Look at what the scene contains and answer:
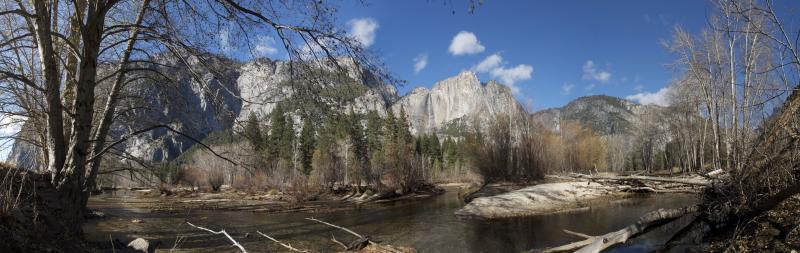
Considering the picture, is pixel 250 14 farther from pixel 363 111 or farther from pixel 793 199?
pixel 793 199

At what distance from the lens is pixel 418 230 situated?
47.6 feet

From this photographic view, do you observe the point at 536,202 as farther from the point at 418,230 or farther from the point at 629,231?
the point at 629,231

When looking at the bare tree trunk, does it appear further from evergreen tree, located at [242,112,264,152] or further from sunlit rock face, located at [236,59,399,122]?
evergreen tree, located at [242,112,264,152]

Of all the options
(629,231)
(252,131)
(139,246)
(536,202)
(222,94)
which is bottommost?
(139,246)

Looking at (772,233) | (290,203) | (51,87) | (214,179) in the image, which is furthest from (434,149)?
(51,87)

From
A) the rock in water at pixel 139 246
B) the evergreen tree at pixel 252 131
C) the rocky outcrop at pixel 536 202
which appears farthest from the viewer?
the rocky outcrop at pixel 536 202

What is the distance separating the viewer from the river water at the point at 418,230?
1120cm

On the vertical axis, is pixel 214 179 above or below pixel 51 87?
below

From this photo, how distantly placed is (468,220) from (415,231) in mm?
2844

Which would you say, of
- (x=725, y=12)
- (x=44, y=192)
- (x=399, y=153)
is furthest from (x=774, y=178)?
(x=399, y=153)

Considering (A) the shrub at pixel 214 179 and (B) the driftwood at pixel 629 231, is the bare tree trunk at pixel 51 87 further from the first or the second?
(A) the shrub at pixel 214 179

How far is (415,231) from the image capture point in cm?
1432

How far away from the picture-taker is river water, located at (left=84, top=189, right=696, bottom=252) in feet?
36.7

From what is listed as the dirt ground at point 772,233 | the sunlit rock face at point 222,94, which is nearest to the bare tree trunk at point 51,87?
the sunlit rock face at point 222,94
